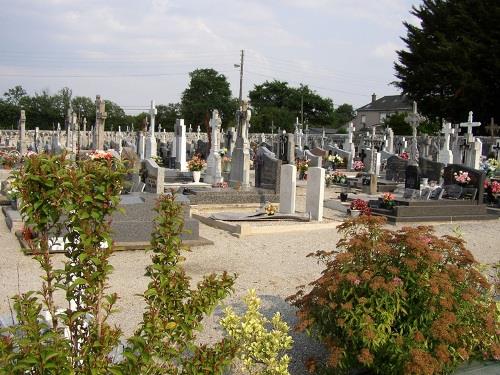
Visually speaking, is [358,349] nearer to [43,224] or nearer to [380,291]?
[380,291]

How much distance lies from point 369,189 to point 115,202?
17.6 m

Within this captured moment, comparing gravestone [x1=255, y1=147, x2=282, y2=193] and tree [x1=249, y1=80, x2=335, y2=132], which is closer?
gravestone [x1=255, y1=147, x2=282, y2=193]

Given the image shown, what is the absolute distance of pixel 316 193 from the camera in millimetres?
13258

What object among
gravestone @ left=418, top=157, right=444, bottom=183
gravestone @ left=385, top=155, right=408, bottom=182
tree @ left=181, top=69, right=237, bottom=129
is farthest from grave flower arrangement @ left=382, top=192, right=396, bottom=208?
tree @ left=181, top=69, right=237, bottom=129

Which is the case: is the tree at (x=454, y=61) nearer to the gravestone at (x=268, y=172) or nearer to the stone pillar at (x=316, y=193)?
the gravestone at (x=268, y=172)

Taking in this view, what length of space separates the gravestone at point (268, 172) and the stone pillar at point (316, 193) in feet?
11.4

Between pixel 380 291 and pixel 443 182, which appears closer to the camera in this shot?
pixel 380 291

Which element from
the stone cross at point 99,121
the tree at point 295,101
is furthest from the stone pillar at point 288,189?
the tree at point 295,101

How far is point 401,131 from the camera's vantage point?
58625mm

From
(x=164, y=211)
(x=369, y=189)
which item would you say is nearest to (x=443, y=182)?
(x=369, y=189)

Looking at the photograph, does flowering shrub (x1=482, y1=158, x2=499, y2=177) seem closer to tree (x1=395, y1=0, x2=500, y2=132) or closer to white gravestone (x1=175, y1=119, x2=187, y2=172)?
white gravestone (x1=175, y1=119, x2=187, y2=172)

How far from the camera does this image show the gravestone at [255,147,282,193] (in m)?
17.0

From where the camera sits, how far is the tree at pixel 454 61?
133 feet

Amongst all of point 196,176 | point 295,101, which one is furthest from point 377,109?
point 196,176
